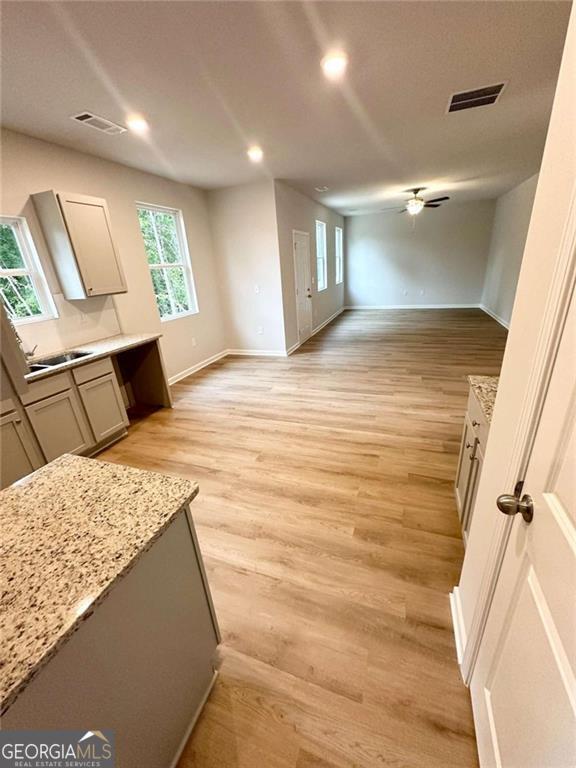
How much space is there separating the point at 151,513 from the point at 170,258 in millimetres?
4546

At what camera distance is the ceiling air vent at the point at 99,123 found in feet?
7.94

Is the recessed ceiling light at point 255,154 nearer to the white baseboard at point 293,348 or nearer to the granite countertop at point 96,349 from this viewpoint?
the granite countertop at point 96,349

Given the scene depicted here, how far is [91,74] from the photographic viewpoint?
1.91 meters

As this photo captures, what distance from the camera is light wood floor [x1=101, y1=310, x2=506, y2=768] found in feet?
3.66

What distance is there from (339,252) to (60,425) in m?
8.34

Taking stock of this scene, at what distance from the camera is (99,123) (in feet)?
8.34

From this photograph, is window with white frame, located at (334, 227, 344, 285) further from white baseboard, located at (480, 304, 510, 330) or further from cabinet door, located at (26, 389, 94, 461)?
cabinet door, located at (26, 389, 94, 461)

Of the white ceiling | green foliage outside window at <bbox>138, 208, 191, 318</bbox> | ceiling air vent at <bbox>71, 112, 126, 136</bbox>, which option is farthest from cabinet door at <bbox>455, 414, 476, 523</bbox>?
green foliage outside window at <bbox>138, 208, 191, 318</bbox>

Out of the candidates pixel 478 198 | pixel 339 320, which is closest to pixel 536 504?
pixel 339 320

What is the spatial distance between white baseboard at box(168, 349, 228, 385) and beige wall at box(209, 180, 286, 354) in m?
0.37

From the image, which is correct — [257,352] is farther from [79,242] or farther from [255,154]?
[79,242]

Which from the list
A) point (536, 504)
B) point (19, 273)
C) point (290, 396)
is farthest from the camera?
point (290, 396)

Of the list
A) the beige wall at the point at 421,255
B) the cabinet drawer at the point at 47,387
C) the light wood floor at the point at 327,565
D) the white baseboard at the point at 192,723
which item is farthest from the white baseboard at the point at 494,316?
the cabinet drawer at the point at 47,387

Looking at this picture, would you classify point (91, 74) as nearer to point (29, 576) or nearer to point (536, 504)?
point (29, 576)
